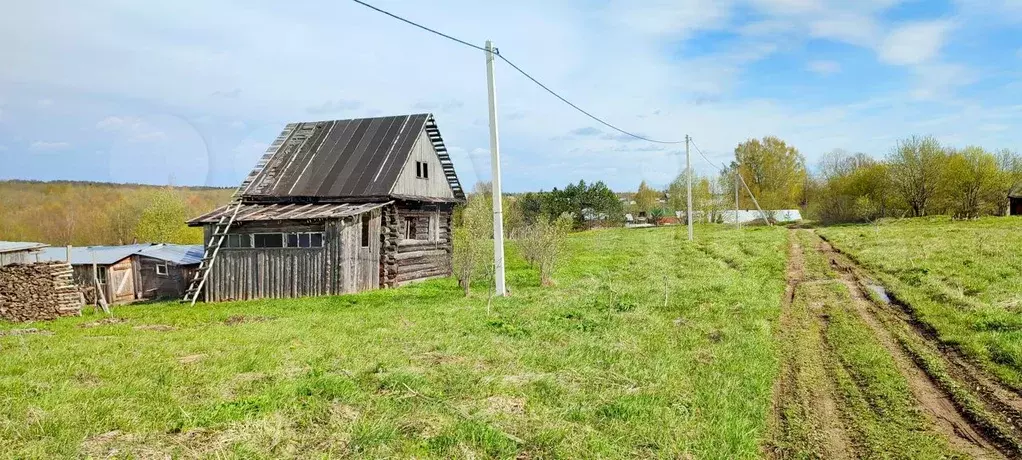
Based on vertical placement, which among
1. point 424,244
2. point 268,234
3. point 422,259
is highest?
point 268,234

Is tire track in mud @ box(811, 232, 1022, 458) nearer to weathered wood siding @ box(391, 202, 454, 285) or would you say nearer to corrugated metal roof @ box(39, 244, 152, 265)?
weathered wood siding @ box(391, 202, 454, 285)

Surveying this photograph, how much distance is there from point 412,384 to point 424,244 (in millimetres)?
18835

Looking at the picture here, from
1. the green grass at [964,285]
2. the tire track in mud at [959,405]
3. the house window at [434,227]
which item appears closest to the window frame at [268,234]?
the house window at [434,227]

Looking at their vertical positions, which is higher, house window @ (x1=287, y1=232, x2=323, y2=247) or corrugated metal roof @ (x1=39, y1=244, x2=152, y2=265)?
house window @ (x1=287, y1=232, x2=323, y2=247)

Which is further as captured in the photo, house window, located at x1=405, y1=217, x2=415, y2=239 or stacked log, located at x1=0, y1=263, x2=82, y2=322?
house window, located at x1=405, y1=217, x2=415, y2=239

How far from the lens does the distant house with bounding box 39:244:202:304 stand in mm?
26531

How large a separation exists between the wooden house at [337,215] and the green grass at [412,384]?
21.1ft

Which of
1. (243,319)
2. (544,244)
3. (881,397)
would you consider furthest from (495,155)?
(881,397)

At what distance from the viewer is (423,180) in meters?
26.6

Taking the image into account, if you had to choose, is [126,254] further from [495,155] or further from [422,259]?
[495,155]

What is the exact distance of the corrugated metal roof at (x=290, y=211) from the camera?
21500mm

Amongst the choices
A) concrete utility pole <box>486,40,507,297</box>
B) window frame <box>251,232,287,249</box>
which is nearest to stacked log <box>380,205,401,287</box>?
window frame <box>251,232,287,249</box>

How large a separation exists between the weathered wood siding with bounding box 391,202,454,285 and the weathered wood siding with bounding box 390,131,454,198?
55cm

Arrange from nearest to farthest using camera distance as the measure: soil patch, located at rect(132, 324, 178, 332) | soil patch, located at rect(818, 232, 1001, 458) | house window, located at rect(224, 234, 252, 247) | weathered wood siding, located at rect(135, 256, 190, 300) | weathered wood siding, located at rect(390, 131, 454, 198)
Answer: soil patch, located at rect(818, 232, 1001, 458) → soil patch, located at rect(132, 324, 178, 332) → house window, located at rect(224, 234, 252, 247) → weathered wood siding, located at rect(390, 131, 454, 198) → weathered wood siding, located at rect(135, 256, 190, 300)
